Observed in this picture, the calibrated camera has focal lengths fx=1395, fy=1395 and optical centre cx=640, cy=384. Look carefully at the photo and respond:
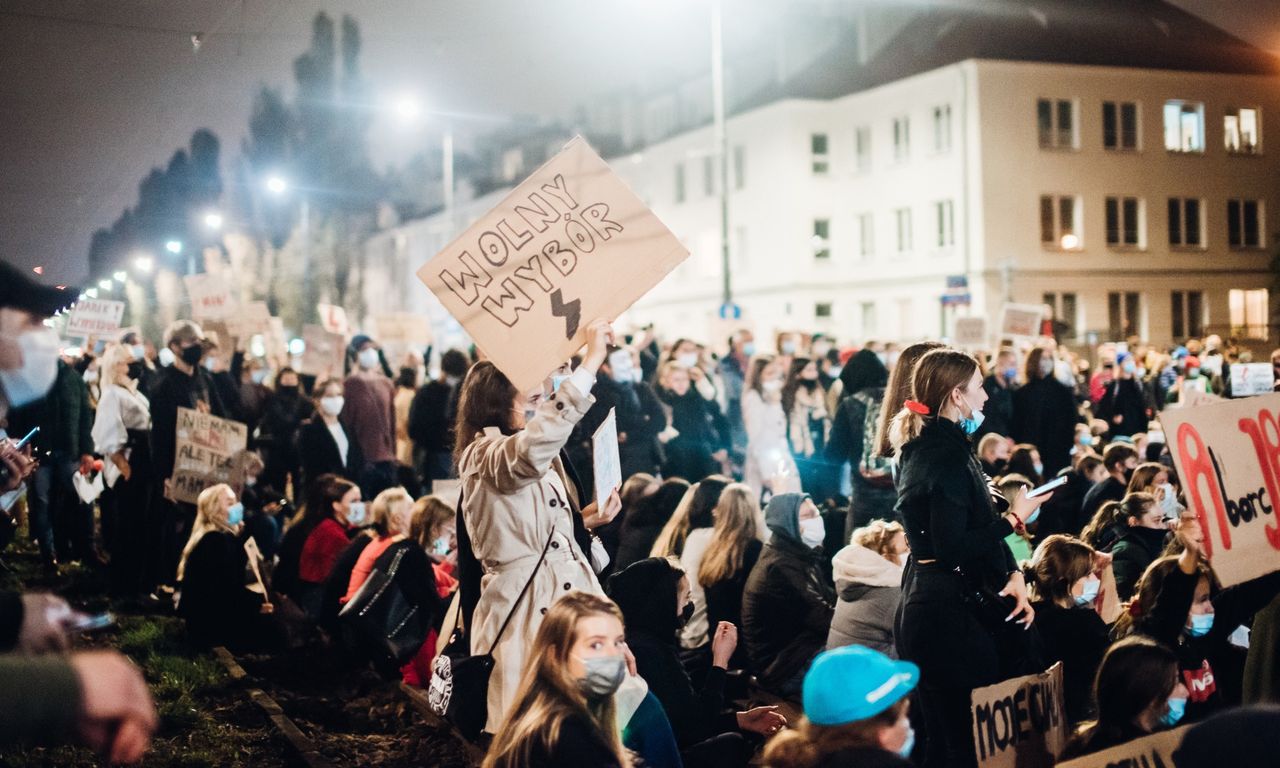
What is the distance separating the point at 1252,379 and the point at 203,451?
9.33m

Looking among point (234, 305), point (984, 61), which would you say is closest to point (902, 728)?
point (234, 305)

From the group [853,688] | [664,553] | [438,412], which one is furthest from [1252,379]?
[853,688]

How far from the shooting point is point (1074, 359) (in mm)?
22828

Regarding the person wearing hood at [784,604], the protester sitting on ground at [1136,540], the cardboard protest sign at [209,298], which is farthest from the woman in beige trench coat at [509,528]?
the cardboard protest sign at [209,298]

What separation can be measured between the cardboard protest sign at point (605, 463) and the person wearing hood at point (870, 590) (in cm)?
170

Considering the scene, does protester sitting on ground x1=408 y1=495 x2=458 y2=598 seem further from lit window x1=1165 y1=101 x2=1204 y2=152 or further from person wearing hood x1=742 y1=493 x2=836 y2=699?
lit window x1=1165 y1=101 x2=1204 y2=152

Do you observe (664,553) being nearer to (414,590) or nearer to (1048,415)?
(414,590)

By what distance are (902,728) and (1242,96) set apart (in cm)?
5023

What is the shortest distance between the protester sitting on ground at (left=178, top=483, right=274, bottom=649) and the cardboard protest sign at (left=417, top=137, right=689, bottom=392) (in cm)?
521

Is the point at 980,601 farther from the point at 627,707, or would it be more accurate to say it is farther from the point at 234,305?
the point at 234,305

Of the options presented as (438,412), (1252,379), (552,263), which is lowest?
(438,412)

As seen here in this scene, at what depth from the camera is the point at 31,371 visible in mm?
2746

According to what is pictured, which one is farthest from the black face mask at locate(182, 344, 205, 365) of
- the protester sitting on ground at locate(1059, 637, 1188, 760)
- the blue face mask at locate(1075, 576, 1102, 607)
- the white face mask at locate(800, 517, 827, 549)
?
the protester sitting on ground at locate(1059, 637, 1188, 760)

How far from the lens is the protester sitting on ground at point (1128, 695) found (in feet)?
16.3
